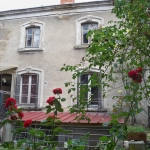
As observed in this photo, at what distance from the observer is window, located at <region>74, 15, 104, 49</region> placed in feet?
32.8

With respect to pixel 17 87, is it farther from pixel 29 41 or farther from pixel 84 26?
pixel 84 26

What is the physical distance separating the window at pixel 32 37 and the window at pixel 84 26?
7.54 feet

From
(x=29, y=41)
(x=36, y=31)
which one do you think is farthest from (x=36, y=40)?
(x=36, y=31)

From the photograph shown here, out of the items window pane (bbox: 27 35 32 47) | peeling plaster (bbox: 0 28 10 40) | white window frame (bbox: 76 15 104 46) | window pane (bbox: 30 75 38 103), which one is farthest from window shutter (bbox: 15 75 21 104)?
white window frame (bbox: 76 15 104 46)

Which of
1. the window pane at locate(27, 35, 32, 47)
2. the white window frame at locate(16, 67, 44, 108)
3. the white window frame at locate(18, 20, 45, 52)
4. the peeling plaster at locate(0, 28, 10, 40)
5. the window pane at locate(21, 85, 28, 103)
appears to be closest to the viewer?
the white window frame at locate(16, 67, 44, 108)

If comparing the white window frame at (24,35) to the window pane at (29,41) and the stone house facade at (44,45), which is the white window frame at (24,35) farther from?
the window pane at (29,41)

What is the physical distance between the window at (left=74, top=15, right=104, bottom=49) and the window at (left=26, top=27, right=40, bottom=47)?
7.54ft

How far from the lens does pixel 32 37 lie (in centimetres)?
1084

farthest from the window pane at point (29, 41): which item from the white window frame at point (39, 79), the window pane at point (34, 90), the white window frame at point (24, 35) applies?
the window pane at point (34, 90)

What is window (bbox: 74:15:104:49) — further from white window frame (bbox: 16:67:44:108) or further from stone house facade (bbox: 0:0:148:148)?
white window frame (bbox: 16:67:44:108)

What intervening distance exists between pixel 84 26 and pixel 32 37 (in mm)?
2949

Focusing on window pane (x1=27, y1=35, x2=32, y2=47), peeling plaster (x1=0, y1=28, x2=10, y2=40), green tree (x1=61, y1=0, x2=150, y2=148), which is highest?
peeling plaster (x1=0, y1=28, x2=10, y2=40)

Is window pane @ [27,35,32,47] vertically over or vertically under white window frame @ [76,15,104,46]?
under

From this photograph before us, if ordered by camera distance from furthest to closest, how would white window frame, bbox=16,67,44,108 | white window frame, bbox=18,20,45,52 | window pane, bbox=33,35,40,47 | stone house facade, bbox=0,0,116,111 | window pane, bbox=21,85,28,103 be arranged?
window pane, bbox=33,35,40,47 → white window frame, bbox=18,20,45,52 → window pane, bbox=21,85,28,103 → stone house facade, bbox=0,0,116,111 → white window frame, bbox=16,67,44,108
